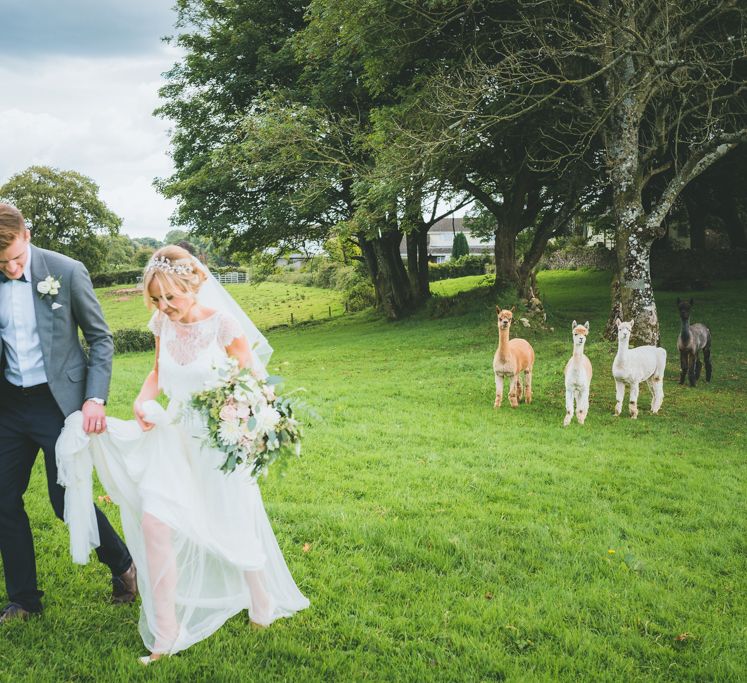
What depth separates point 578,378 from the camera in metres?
10.8

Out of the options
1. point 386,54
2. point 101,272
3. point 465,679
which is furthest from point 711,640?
point 101,272

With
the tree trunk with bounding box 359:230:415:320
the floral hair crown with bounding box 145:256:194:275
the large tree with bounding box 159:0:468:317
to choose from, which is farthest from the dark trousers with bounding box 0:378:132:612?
the tree trunk with bounding box 359:230:415:320

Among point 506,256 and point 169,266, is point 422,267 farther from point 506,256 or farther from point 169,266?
point 169,266

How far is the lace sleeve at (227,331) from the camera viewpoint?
4258 millimetres

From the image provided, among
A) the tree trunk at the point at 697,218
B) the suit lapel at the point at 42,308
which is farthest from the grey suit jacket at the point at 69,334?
the tree trunk at the point at 697,218

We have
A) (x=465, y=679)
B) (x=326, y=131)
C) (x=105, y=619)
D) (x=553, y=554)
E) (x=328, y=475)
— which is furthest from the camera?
(x=326, y=131)

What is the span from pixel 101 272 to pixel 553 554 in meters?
67.4

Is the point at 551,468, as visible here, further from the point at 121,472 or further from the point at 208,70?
the point at 208,70

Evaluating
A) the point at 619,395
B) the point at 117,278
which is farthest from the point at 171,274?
the point at 117,278

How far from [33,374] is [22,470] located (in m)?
0.72

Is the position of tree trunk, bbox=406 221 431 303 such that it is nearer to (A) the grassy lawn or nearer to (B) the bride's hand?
(A) the grassy lawn

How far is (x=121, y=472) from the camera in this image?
416cm

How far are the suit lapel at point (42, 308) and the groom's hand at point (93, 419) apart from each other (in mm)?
456

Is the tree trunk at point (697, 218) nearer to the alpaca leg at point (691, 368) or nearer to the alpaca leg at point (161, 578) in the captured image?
the alpaca leg at point (691, 368)
